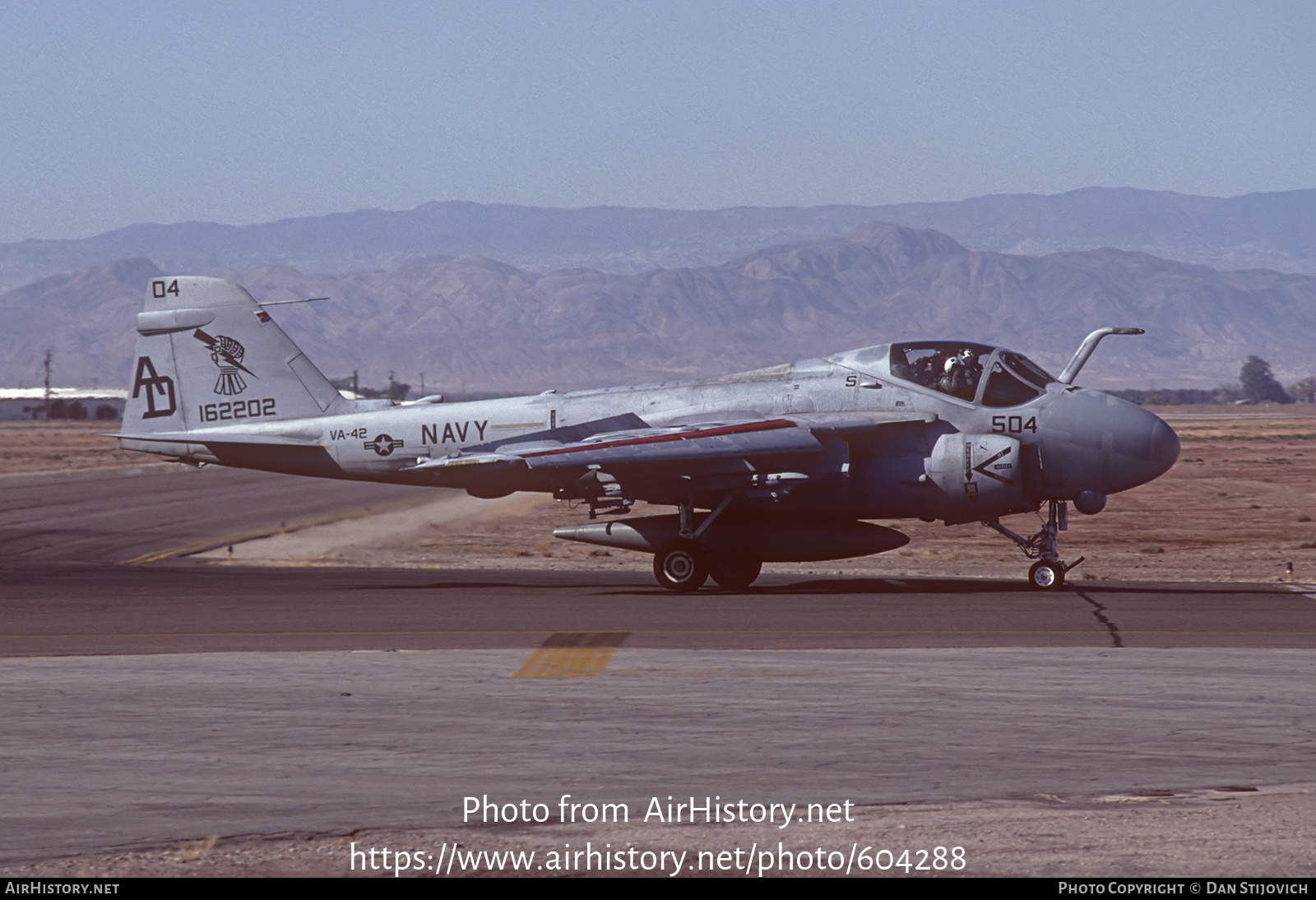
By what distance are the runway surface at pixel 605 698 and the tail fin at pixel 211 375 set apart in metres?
2.78

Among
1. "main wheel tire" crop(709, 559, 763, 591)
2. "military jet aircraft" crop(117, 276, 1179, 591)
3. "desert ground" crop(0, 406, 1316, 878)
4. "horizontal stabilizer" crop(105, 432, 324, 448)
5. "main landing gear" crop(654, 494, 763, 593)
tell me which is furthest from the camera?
"horizontal stabilizer" crop(105, 432, 324, 448)

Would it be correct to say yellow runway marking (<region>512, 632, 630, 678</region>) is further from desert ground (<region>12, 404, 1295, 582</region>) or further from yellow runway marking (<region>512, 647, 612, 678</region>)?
desert ground (<region>12, 404, 1295, 582</region>)

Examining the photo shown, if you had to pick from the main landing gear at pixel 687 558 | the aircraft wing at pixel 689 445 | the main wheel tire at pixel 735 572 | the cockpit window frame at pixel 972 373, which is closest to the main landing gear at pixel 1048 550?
the cockpit window frame at pixel 972 373

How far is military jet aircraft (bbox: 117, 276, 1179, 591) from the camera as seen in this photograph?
19422mm

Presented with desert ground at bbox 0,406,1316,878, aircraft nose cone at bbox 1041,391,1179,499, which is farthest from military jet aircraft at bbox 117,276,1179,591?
desert ground at bbox 0,406,1316,878

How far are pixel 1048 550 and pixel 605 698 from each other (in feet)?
34.0

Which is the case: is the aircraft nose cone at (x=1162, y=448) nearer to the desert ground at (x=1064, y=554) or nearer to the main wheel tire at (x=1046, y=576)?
the main wheel tire at (x=1046, y=576)

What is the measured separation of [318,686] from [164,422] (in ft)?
37.2

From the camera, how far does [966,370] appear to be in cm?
1997

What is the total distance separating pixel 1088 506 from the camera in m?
19.6

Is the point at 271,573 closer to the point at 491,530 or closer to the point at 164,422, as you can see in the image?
the point at 164,422

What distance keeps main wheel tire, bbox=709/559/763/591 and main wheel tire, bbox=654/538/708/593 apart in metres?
0.48

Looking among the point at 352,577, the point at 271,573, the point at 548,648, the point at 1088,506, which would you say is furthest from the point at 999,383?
the point at 271,573

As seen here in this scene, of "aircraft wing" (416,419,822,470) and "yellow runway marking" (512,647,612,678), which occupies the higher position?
"aircraft wing" (416,419,822,470)
